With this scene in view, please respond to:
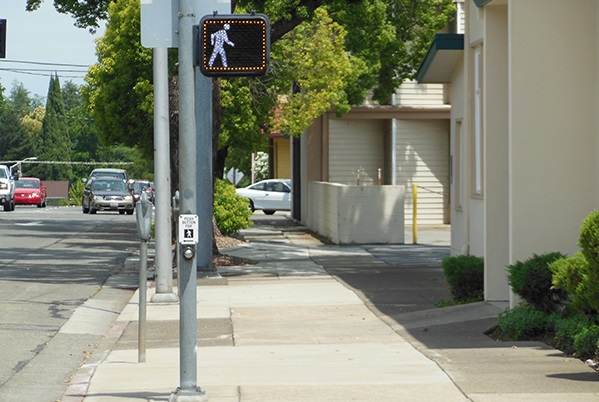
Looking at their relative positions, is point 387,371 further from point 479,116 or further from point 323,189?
point 323,189

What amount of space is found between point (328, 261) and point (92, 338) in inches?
404

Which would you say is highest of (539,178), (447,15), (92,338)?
(447,15)

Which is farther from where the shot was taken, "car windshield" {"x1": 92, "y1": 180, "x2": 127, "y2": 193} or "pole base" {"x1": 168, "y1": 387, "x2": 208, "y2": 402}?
"car windshield" {"x1": 92, "y1": 180, "x2": 127, "y2": 193}

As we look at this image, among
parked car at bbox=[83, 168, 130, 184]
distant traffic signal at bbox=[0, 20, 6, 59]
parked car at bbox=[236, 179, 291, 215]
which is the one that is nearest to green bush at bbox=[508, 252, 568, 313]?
distant traffic signal at bbox=[0, 20, 6, 59]

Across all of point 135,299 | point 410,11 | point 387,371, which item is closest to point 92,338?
point 135,299

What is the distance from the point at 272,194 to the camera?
4938 centimetres

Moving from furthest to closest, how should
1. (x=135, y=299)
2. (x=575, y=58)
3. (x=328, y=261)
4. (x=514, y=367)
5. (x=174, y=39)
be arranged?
1. (x=328, y=261)
2. (x=135, y=299)
3. (x=575, y=58)
4. (x=514, y=367)
5. (x=174, y=39)

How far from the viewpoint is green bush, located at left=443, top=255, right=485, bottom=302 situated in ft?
48.4

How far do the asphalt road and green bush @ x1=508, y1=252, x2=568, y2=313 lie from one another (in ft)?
14.7

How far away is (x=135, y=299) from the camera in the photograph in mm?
17141

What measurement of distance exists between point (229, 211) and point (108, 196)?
20.7 m

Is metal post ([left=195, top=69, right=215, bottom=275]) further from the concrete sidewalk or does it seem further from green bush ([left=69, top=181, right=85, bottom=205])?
green bush ([left=69, top=181, right=85, bottom=205])

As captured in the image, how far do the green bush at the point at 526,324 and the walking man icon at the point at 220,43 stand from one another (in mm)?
4712

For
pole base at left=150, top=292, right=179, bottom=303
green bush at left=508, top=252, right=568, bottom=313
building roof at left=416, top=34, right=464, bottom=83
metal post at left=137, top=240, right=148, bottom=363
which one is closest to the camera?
metal post at left=137, top=240, right=148, bottom=363
